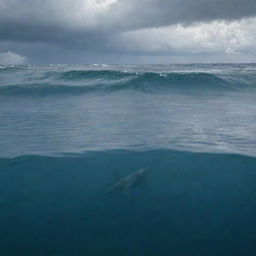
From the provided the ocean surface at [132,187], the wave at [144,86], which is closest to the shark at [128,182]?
the ocean surface at [132,187]

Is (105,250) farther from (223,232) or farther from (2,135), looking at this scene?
(2,135)

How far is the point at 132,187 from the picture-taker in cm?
1173

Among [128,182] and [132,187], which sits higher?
[128,182]

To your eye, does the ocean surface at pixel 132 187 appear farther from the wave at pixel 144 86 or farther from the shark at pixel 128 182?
the wave at pixel 144 86

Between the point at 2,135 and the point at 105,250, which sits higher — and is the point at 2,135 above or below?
above

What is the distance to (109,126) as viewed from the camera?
1566 centimetres

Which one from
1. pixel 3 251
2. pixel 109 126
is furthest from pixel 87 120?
pixel 3 251

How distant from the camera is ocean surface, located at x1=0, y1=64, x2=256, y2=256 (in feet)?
34.0

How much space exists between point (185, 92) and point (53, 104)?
12702 millimetres

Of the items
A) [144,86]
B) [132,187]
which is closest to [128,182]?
[132,187]

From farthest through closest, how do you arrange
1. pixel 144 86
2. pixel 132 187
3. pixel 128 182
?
pixel 144 86
pixel 132 187
pixel 128 182

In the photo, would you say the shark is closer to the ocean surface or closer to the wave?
the ocean surface

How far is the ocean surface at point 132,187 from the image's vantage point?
1035 cm

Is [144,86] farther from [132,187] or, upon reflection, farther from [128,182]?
[128,182]
